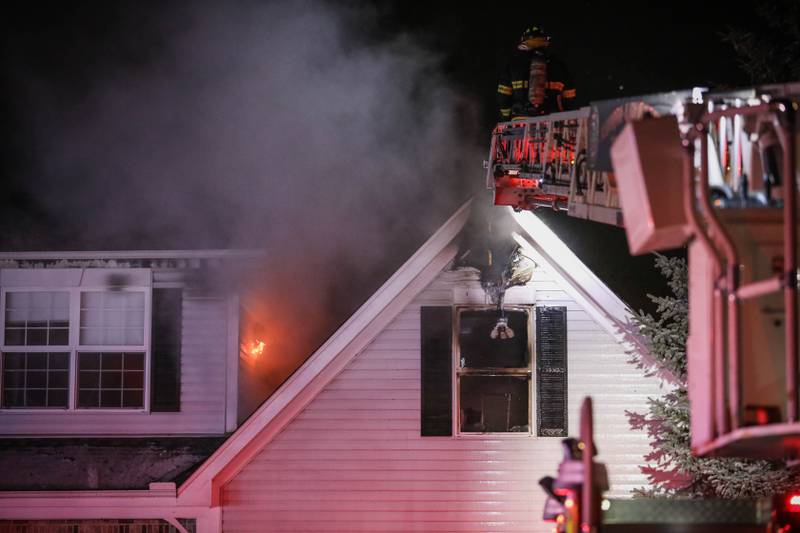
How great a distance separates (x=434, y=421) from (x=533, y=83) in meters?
4.65

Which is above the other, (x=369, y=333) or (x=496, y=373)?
(x=369, y=333)

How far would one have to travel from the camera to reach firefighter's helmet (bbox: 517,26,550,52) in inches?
331

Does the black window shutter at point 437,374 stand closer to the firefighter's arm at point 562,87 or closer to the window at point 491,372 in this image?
the window at point 491,372

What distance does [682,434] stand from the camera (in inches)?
360

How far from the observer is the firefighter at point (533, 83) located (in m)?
8.02

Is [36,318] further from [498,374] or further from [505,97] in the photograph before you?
[505,97]

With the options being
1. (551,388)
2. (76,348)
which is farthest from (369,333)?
(76,348)

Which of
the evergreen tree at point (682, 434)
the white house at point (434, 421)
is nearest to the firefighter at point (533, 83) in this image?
the evergreen tree at point (682, 434)

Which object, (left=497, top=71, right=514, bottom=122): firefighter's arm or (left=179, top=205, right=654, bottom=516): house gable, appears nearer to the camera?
(left=497, top=71, right=514, bottom=122): firefighter's arm

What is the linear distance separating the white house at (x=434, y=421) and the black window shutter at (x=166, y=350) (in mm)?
1222

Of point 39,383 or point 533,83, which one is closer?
point 533,83

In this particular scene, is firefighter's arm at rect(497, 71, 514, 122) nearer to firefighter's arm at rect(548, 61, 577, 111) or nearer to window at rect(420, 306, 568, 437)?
firefighter's arm at rect(548, 61, 577, 111)

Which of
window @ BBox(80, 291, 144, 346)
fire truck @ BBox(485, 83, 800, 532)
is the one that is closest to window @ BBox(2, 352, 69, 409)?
window @ BBox(80, 291, 144, 346)

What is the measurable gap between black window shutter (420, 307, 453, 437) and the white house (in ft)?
0.05
